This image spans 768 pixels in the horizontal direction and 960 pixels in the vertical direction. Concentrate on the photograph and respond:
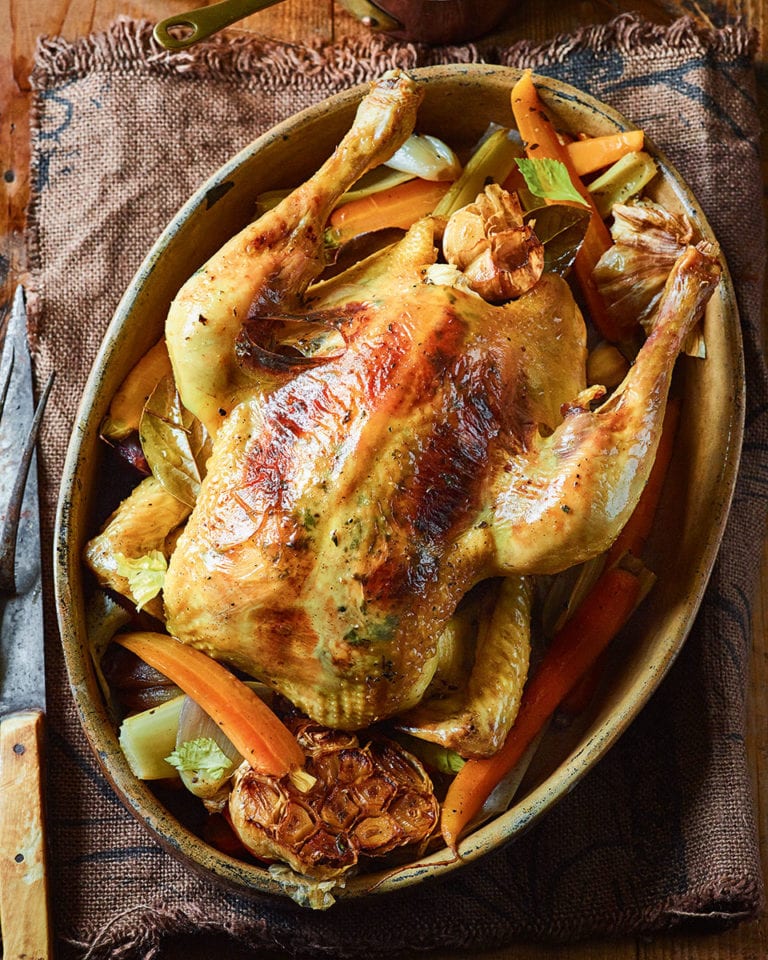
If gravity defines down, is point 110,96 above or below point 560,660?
above

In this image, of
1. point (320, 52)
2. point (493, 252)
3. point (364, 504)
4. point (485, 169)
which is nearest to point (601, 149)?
point (485, 169)

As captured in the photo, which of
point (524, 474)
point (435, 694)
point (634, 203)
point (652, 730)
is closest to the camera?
point (524, 474)

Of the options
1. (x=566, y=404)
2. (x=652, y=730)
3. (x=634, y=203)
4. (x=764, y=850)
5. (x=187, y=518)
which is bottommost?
(x=764, y=850)

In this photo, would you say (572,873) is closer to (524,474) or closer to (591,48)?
(524,474)

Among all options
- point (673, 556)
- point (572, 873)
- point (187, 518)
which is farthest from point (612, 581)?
point (187, 518)

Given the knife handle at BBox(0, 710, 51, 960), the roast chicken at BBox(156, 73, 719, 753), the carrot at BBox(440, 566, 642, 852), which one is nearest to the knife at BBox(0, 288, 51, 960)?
the knife handle at BBox(0, 710, 51, 960)

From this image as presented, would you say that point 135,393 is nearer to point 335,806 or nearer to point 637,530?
point 335,806

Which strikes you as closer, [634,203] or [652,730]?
[634,203]
